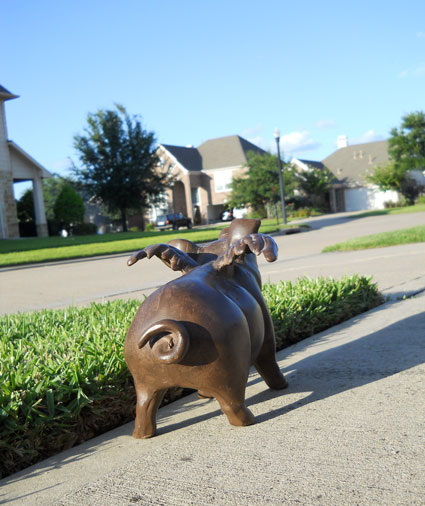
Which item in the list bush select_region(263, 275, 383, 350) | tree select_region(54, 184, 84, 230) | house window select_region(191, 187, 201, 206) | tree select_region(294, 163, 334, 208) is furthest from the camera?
house window select_region(191, 187, 201, 206)

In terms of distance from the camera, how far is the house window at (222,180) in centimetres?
5300

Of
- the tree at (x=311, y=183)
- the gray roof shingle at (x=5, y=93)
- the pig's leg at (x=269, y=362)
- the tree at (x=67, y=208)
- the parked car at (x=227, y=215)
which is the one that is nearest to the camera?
the pig's leg at (x=269, y=362)

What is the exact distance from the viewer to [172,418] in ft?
10.2

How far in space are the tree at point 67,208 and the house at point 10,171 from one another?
4.50 meters

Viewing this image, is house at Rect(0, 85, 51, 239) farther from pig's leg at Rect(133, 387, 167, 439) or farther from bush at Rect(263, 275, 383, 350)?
pig's leg at Rect(133, 387, 167, 439)

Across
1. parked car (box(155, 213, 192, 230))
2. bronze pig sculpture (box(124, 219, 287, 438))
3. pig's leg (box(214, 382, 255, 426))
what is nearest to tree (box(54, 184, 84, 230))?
parked car (box(155, 213, 192, 230))

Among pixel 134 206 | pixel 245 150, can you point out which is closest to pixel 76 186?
pixel 134 206

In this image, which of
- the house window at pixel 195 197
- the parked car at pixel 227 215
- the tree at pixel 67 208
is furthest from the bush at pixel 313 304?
the house window at pixel 195 197

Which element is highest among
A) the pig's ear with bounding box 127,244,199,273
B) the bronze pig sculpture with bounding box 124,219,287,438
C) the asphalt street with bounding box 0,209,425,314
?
the pig's ear with bounding box 127,244,199,273

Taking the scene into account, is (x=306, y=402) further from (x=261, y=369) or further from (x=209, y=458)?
(x=209, y=458)

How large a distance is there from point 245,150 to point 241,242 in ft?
173

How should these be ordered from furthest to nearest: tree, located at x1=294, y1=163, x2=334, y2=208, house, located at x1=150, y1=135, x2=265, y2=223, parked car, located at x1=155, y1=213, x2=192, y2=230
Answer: house, located at x1=150, y1=135, x2=265, y2=223
tree, located at x1=294, y1=163, x2=334, y2=208
parked car, located at x1=155, y1=213, x2=192, y2=230

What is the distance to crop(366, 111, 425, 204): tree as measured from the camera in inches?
2101

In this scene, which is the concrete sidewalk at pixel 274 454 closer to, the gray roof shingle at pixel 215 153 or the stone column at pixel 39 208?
the stone column at pixel 39 208
